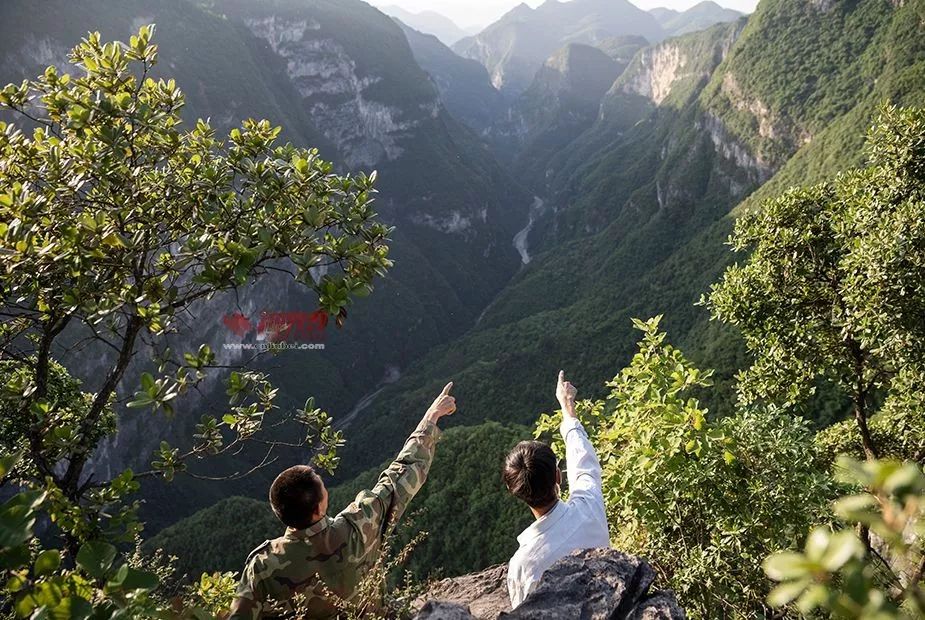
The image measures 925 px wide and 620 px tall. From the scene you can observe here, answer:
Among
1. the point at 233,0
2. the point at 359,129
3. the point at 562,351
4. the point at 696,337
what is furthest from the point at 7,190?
the point at 233,0

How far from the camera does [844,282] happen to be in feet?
A: 26.7

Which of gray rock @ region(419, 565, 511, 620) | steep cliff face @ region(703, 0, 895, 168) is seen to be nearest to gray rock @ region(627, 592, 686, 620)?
gray rock @ region(419, 565, 511, 620)

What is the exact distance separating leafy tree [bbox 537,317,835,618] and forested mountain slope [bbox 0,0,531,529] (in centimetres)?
8176

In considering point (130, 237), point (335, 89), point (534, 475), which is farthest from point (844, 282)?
point (335, 89)

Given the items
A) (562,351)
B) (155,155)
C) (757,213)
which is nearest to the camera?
(155,155)

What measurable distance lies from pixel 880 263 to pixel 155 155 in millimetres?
9014

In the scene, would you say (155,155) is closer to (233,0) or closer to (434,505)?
(434,505)

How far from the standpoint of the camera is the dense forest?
3213 millimetres

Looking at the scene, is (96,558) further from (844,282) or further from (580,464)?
(844,282)

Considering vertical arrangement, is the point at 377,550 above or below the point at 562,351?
above

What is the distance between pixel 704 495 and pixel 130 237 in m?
5.48

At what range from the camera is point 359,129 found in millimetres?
150750

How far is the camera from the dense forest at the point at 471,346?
3.21 m

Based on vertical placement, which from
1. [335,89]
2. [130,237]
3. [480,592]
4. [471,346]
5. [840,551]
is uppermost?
[335,89]
